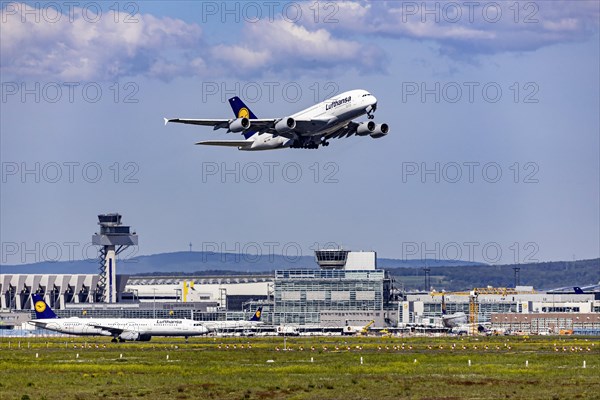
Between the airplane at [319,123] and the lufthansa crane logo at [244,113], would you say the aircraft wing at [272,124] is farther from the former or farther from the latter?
the lufthansa crane logo at [244,113]

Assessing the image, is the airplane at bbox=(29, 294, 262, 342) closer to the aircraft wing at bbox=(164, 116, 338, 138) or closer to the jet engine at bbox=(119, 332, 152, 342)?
the jet engine at bbox=(119, 332, 152, 342)

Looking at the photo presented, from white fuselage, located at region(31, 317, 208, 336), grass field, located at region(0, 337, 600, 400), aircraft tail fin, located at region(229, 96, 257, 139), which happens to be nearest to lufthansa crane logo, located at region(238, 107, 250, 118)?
aircraft tail fin, located at region(229, 96, 257, 139)

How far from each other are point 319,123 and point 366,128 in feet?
16.1

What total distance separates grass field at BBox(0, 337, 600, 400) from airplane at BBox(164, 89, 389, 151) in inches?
882

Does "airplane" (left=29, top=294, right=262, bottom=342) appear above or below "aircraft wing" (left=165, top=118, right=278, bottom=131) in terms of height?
below

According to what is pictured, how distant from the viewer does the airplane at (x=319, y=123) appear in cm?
11975

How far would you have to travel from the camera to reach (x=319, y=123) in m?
120

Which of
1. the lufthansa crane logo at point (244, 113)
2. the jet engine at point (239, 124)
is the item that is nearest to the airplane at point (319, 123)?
the jet engine at point (239, 124)

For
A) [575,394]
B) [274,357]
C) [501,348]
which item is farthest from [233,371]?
[501,348]

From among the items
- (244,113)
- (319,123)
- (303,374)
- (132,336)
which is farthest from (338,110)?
(132,336)

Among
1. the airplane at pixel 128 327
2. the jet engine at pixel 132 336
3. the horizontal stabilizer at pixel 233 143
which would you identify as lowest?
the jet engine at pixel 132 336

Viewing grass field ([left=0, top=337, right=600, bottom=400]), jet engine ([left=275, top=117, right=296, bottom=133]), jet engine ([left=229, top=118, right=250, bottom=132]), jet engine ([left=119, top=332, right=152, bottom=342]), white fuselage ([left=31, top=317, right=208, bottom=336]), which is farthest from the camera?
white fuselage ([left=31, top=317, right=208, bottom=336])

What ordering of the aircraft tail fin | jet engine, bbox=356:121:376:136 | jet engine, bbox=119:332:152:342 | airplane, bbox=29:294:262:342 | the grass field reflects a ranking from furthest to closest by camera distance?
1. airplane, bbox=29:294:262:342
2. jet engine, bbox=119:332:152:342
3. the aircraft tail fin
4. jet engine, bbox=356:121:376:136
5. the grass field

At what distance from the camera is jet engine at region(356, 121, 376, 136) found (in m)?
122
